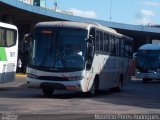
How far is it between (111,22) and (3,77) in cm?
4393

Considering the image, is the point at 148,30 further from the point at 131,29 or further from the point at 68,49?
the point at 68,49

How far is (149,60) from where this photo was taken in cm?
5038

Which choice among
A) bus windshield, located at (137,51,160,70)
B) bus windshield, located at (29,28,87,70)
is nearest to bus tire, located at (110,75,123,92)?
bus windshield, located at (29,28,87,70)

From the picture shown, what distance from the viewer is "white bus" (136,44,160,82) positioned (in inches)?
1964

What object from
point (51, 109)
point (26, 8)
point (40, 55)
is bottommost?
point (51, 109)

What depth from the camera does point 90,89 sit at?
82.4 ft

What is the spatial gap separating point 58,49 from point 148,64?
2729 cm

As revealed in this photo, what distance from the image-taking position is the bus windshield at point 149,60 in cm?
5019

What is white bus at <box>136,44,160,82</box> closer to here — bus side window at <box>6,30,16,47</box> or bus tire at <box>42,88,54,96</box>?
bus side window at <box>6,30,16,47</box>

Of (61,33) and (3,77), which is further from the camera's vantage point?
(3,77)

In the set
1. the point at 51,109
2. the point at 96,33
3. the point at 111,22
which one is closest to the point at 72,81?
the point at 96,33

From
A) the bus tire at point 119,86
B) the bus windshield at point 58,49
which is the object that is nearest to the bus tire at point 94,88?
the bus windshield at point 58,49

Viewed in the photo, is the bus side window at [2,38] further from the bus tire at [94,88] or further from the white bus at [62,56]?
the bus tire at [94,88]

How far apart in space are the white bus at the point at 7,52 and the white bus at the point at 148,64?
847 inches
